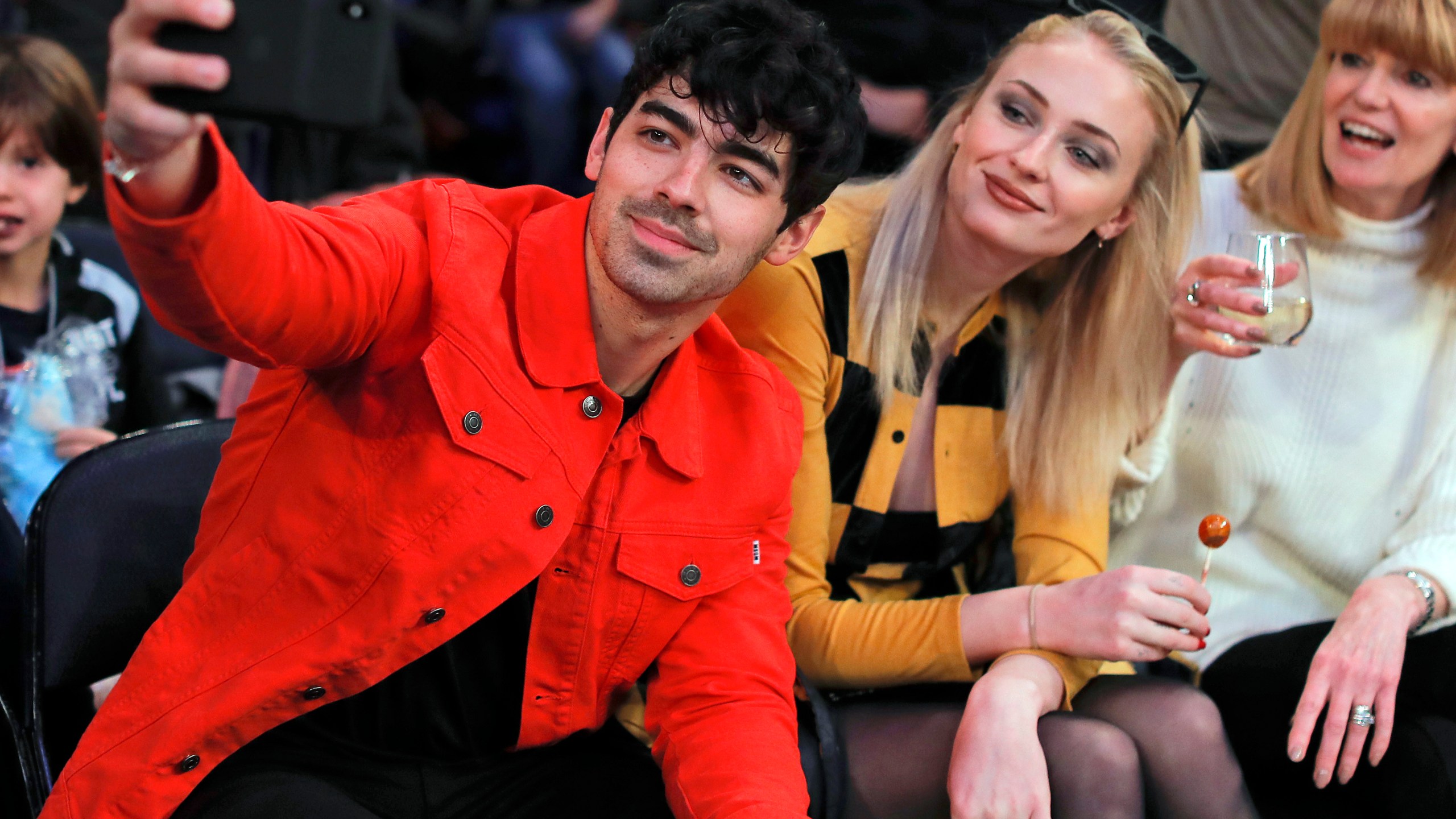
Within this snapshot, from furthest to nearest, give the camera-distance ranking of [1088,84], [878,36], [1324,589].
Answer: [878,36]
[1324,589]
[1088,84]

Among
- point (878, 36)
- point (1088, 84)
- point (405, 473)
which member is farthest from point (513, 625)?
point (878, 36)

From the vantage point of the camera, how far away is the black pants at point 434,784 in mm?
1308

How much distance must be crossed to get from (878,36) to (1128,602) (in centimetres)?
194

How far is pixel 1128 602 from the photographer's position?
167 centimetres

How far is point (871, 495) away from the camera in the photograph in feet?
6.19

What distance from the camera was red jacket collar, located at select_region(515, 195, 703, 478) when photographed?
137 cm

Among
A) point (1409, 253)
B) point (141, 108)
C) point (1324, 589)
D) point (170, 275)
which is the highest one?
point (141, 108)

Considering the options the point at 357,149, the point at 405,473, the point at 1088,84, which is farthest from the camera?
the point at 357,149

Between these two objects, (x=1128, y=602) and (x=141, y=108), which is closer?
(x=141, y=108)

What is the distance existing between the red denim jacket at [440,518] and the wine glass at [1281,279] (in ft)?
2.56

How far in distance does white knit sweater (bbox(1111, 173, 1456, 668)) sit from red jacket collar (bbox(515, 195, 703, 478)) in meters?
0.93

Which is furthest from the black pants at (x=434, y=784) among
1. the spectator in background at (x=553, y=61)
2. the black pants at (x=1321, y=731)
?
the spectator in background at (x=553, y=61)

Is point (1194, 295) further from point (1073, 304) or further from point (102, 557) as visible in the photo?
point (102, 557)

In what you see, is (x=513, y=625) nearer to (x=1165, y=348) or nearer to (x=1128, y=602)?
(x=1128, y=602)
